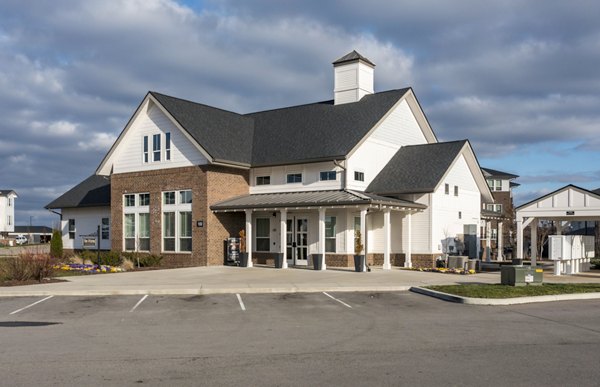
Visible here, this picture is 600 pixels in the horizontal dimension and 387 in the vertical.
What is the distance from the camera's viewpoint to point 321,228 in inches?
1136

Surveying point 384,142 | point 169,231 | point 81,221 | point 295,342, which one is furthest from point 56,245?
point 295,342

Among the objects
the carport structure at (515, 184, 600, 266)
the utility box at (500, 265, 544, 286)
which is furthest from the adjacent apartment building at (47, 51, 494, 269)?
the utility box at (500, 265, 544, 286)

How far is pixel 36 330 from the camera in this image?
42.7 ft

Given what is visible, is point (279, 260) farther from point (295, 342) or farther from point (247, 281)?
point (295, 342)

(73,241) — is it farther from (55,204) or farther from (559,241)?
(559,241)

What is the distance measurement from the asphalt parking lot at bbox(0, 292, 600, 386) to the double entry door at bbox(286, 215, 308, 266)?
13.7 meters

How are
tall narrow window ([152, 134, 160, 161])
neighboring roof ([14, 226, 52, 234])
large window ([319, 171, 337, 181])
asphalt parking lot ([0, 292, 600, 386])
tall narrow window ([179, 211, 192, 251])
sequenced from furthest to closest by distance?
neighboring roof ([14, 226, 52, 234])
tall narrow window ([152, 134, 160, 161])
tall narrow window ([179, 211, 192, 251])
large window ([319, 171, 337, 181])
asphalt parking lot ([0, 292, 600, 386])

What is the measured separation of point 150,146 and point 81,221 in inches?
480

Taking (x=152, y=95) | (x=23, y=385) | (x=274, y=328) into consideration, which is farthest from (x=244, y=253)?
(x=23, y=385)

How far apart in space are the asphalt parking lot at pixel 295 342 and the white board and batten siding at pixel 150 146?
15.8 meters

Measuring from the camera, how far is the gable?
33.2 metres

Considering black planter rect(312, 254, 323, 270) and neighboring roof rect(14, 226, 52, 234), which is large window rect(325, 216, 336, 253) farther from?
neighboring roof rect(14, 226, 52, 234)

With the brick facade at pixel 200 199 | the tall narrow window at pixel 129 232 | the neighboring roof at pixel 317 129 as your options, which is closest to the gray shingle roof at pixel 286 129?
the neighboring roof at pixel 317 129

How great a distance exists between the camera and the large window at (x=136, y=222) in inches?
1390
